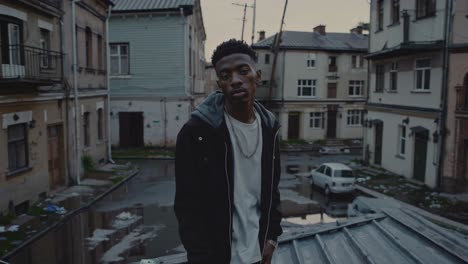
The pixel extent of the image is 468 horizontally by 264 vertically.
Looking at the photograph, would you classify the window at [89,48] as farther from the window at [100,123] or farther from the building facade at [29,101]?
the building facade at [29,101]

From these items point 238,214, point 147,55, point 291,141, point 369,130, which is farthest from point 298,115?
point 238,214

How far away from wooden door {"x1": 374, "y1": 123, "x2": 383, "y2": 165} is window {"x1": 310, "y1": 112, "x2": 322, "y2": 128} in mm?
13510

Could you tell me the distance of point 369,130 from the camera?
24297 mm

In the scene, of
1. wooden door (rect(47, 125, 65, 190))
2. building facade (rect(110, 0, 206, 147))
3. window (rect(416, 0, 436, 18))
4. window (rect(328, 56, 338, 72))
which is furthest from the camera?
window (rect(328, 56, 338, 72))

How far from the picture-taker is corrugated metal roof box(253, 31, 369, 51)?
36.6 meters

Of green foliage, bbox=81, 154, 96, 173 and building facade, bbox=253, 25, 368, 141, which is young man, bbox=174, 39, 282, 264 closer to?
green foliage, bbox=81, 154, 96, 173

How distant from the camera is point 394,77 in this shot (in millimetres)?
21438

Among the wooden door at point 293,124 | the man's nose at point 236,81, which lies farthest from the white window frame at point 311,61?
the man's nose at point 236,81

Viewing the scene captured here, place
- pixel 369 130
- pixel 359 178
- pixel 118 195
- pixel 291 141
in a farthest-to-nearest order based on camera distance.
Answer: pixel 291 141 < pixel 369 130 < pixel 359 178 < pixel 118 195

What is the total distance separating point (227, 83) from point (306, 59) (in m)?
35.4

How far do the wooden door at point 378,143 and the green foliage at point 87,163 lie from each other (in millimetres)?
15879

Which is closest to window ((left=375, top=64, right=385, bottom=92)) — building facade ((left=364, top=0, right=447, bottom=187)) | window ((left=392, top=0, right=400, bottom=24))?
building facade ((left=364, top=0, right=447, bottom=187))

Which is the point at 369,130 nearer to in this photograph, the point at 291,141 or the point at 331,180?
the point at 331,180

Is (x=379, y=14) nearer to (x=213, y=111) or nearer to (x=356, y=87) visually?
(x=356, y=87)
